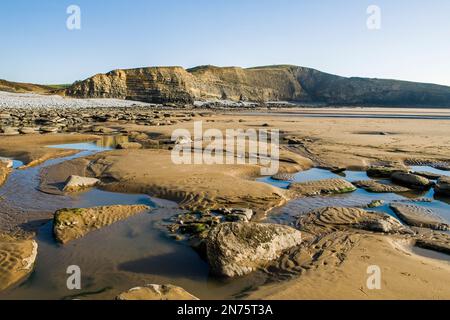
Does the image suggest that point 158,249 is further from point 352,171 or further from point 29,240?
point 352,171

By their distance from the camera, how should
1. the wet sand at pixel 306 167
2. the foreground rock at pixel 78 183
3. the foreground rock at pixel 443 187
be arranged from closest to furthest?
the wet sand at pixel 306 167
the foreground rock at pixel 78 183
the foreground rock at pixel 443 187

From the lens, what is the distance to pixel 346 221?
21.4ft

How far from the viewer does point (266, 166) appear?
11.2 meters

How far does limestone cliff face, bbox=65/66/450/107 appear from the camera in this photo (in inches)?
2842

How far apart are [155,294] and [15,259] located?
2.41 m

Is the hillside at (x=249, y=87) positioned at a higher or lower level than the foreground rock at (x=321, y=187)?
higher

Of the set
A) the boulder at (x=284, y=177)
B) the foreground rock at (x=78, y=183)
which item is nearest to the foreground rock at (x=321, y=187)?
the boulder at (x=284, y=177)

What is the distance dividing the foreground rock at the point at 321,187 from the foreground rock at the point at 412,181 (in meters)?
1.64

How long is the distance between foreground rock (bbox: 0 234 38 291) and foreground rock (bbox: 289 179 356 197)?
5.95 metres

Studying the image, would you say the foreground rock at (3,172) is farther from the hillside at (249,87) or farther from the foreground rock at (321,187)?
the hillside at (249,87)

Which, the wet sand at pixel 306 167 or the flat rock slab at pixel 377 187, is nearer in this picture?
the wet sand at pixel 306 167

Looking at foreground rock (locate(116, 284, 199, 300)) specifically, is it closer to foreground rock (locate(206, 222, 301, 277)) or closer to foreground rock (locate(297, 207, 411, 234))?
foreground rock (locate(206, 222, 301, 277))

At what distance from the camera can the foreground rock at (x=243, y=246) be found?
456 centimetres

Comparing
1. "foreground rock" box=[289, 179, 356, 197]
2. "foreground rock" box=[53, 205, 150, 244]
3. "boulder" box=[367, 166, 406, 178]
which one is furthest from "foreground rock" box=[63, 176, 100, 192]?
"boulder" box=[367, 166, 406, 178]
